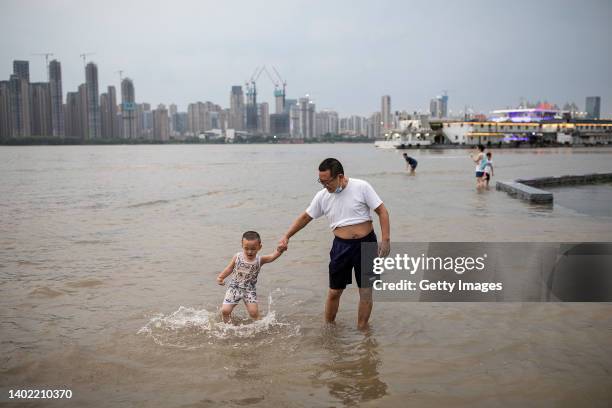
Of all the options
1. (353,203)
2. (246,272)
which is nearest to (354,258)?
(353,203)

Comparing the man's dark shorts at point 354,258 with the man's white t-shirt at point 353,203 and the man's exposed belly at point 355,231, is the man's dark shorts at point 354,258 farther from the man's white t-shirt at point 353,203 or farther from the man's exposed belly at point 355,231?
the man's white t-shirt at point 353,203

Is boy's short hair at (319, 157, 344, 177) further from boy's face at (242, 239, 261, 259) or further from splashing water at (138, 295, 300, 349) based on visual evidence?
splashing water at (138, 295, 300, 349)

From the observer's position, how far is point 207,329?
6.35m

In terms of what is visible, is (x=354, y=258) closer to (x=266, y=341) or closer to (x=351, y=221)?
(x=351, y=221)

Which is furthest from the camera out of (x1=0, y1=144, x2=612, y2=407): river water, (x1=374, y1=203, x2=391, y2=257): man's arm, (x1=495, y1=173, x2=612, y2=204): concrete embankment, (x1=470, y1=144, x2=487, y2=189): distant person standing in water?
(x1=470, y1=144, x2=487, y2=189): distant person standing in water

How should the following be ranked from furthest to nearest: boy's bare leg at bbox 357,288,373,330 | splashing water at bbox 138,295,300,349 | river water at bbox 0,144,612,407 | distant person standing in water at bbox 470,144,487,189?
1. distant person standing in water at bbox 470,144,487,189
2. splashing water at bbox 138,295,300,349
3. boy's bare leg at bbox 357,288,373,330
4. river water at bbox 0,144,612,407

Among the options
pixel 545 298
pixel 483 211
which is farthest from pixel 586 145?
pixel 545 298

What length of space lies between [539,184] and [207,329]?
68.9 ft

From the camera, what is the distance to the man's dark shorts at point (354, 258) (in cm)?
545

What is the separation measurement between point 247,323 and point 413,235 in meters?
6.72

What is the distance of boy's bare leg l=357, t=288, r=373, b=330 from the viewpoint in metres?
5.69

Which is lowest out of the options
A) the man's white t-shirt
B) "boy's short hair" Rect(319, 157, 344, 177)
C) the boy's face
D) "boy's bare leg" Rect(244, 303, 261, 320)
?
"boy's bare leg" Rect(244, 303, 261, 320)

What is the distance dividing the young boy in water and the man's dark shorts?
740 mm

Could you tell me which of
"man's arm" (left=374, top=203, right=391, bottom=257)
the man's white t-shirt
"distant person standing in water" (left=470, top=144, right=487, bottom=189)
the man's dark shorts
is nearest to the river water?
the man's dark shorts
